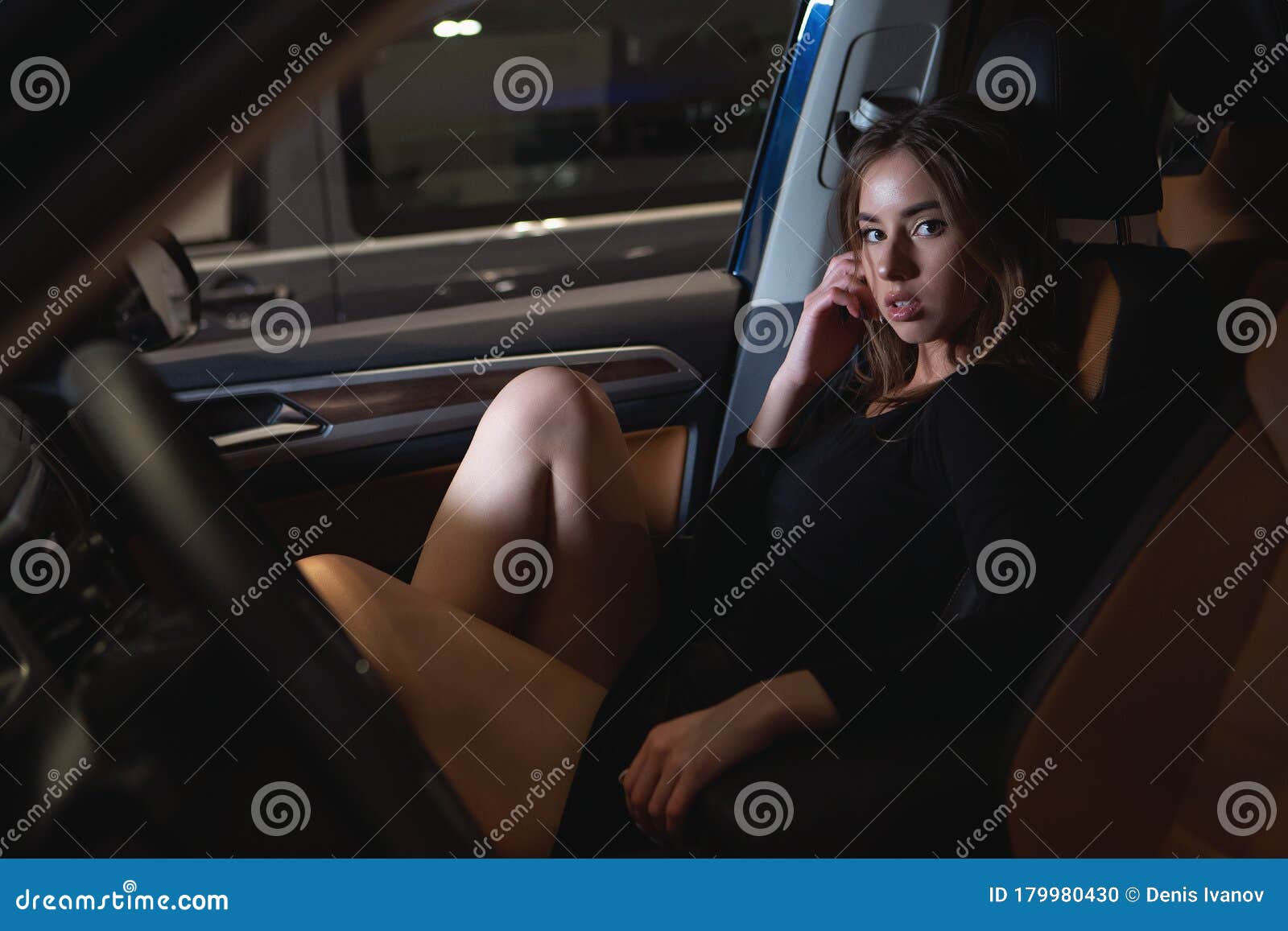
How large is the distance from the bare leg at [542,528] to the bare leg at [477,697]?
0.07m

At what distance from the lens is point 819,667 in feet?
3.02

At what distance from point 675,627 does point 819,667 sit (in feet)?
0.99

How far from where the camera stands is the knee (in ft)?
3.82

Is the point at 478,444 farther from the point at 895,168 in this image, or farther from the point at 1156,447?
the point at 1156,447

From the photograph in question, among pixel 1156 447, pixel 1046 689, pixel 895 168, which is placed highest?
pixel 895 168

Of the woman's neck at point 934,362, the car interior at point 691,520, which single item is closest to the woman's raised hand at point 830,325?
the woman's neck at point 934,362

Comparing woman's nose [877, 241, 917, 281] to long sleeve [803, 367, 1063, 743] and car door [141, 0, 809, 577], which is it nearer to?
long sleeve [803, 367, 1063, 743]

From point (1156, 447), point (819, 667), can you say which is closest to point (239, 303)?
point (819, 667)

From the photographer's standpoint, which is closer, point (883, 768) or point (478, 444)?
point (883, 768)

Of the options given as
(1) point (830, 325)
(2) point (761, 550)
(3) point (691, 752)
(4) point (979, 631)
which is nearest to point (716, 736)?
(3) point (691, 752)

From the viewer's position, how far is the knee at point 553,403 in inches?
45.8

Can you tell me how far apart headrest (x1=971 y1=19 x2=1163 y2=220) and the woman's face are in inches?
4.5

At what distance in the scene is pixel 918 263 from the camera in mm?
1101

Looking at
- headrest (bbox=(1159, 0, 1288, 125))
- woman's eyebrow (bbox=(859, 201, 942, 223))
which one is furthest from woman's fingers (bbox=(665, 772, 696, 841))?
headrest (bbox=(1159, 0, 1288, 125))
